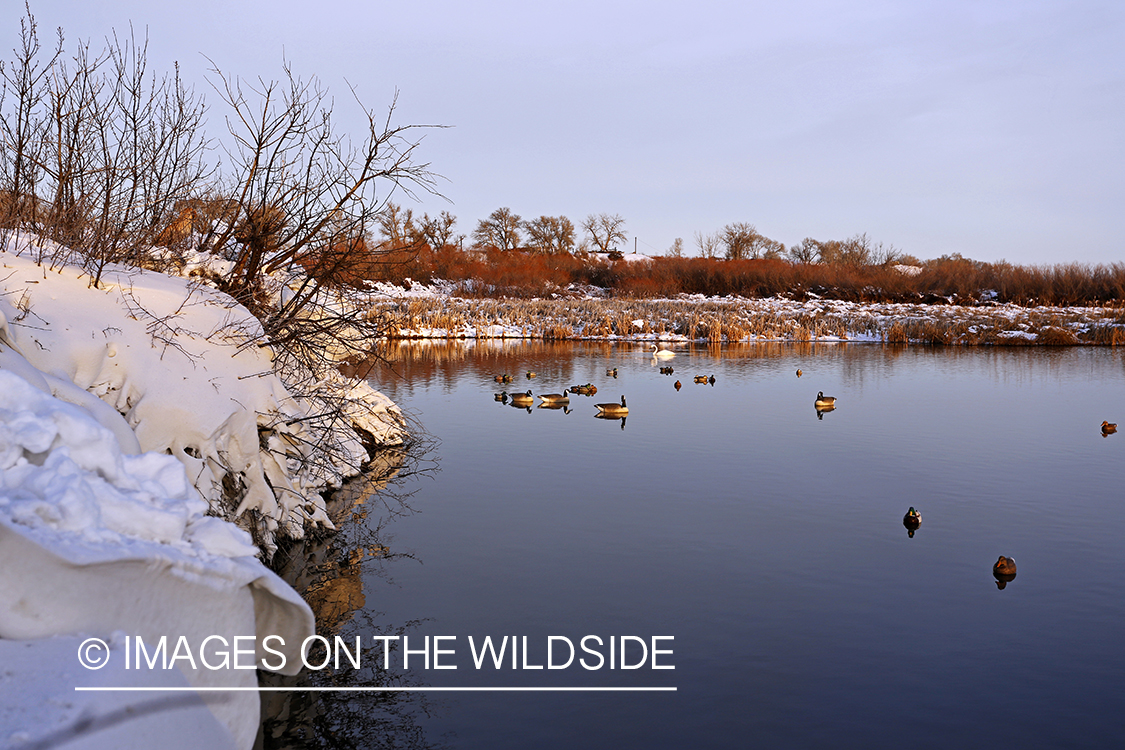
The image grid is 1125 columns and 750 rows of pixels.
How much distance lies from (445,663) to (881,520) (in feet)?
20.5

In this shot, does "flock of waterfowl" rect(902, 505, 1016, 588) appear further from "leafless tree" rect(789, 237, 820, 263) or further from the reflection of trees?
"leafless tree" rect(789, 237, 820, 263)

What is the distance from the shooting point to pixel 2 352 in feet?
16.6

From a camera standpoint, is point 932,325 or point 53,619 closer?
point 53,619

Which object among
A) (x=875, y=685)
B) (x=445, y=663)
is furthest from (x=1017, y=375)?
(x=445, y=663)

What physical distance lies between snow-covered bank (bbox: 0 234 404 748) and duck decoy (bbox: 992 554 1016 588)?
6627mm

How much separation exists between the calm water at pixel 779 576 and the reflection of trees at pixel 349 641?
12 cm

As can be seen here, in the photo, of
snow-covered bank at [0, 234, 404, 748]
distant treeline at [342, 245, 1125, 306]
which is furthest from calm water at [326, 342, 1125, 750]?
distant treeline at [342, 245, 1125, 306]

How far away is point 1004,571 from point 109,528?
25.6 feet

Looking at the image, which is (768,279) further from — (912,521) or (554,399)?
(912,521)

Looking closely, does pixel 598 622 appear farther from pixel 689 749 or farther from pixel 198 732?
pixel 198 732

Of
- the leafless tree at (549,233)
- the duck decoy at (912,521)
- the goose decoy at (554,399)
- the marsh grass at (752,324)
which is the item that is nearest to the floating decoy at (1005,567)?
the duck decoy at (912,521)

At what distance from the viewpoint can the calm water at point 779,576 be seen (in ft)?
18.7

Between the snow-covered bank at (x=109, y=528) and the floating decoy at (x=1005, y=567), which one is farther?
the floating decoy at (x=1005, y=567)

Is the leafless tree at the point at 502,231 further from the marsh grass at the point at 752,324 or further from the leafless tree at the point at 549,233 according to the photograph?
the marsh grass at the point at 752,324
